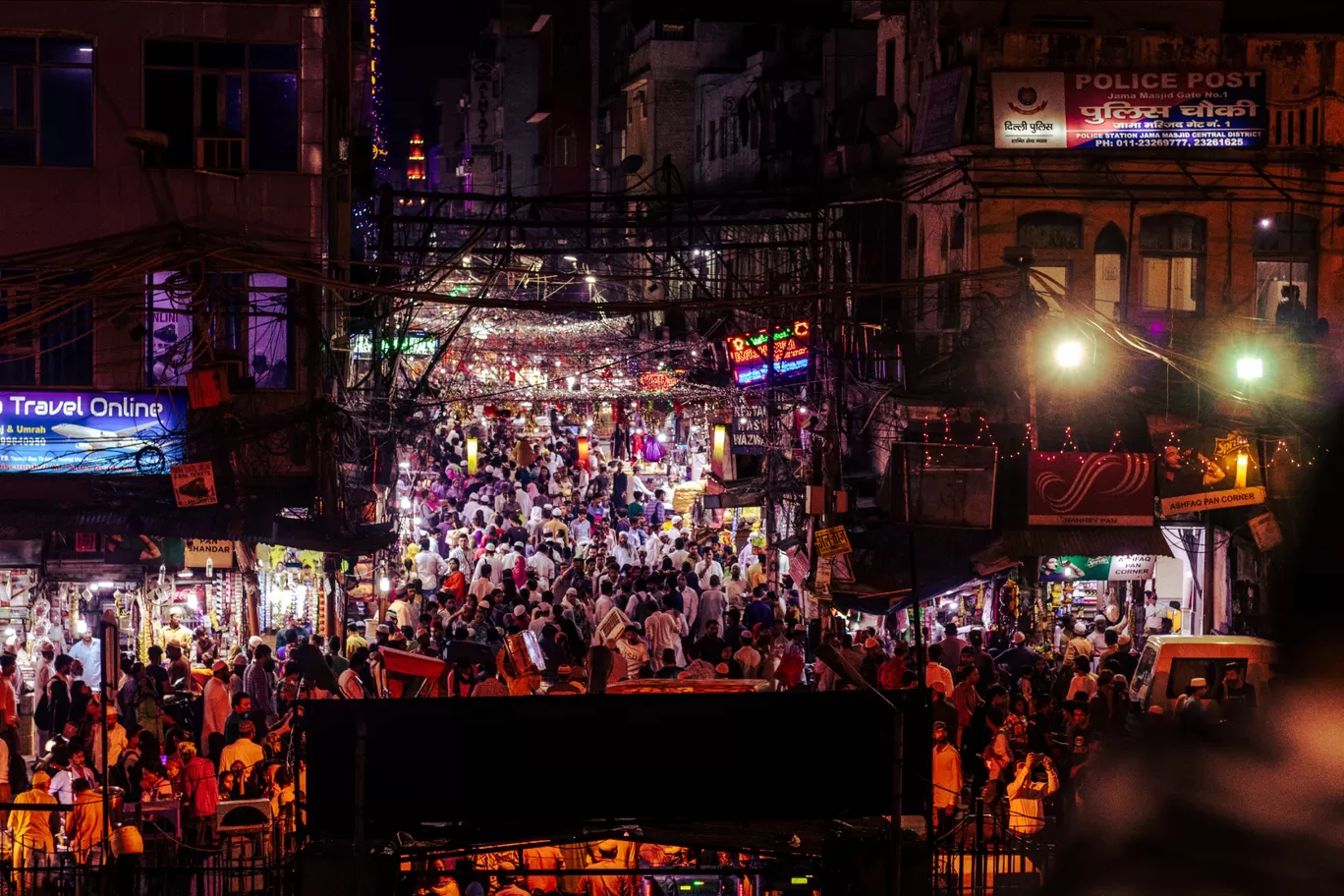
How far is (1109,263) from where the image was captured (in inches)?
1037

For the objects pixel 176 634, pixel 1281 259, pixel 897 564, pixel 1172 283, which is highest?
pixel 1281 259

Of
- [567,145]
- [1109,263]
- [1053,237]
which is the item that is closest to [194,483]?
[1053,237]

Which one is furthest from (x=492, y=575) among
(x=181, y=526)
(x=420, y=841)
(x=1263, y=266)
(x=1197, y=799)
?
(x=1197, y=799)

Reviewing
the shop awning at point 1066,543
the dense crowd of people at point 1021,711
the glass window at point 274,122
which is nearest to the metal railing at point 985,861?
the dense crowd of people at point 1021,711

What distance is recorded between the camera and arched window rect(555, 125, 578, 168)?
69.2 m

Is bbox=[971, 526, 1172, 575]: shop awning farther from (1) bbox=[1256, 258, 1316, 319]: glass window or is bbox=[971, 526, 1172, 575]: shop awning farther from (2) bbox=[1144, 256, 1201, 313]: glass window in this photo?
(1) bbox=[1256, 258, 1316, 319]: glass window

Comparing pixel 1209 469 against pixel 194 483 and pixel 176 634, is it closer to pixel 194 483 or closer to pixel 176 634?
pixel 194 483

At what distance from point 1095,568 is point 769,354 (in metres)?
5.74

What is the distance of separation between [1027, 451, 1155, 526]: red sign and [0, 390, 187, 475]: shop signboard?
432 inches

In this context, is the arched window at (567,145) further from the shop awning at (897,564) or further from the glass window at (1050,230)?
the shop awning at (897,564)

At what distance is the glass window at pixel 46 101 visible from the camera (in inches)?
797

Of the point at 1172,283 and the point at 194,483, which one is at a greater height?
the point at 1172,283

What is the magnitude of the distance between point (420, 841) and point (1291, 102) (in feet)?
71.5

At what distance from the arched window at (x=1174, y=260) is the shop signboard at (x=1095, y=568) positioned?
5.55 m
